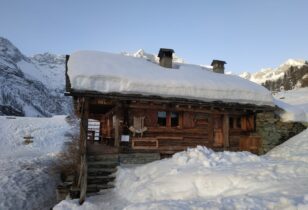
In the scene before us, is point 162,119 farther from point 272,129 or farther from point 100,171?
point 272,129

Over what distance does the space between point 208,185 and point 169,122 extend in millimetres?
6369

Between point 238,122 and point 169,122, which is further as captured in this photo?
point 238,122

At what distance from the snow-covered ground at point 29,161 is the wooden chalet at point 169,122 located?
3.67 metres

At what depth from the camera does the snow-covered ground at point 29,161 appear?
13859 millimetres

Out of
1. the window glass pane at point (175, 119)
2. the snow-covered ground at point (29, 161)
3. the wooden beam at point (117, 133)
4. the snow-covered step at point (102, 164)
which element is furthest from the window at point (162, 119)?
the snow-covered ground at point (29, 161)

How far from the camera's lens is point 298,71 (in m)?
52.4

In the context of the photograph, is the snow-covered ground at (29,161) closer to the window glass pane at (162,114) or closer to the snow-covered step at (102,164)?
the snow-covered step at (102,164)

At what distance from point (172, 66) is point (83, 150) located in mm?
8506

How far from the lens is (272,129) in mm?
17203

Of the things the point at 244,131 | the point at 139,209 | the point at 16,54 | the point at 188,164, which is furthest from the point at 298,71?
the point at 16,54

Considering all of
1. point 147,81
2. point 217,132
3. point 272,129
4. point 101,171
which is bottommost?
point 101,171

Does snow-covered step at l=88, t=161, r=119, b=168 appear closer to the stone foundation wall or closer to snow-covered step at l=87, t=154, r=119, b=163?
snow-covered step at l=87, t=154, r=119, b=163

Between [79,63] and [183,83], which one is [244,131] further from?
[79,63]

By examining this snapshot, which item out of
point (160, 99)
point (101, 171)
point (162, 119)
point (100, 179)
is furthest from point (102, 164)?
point (162, 119)
